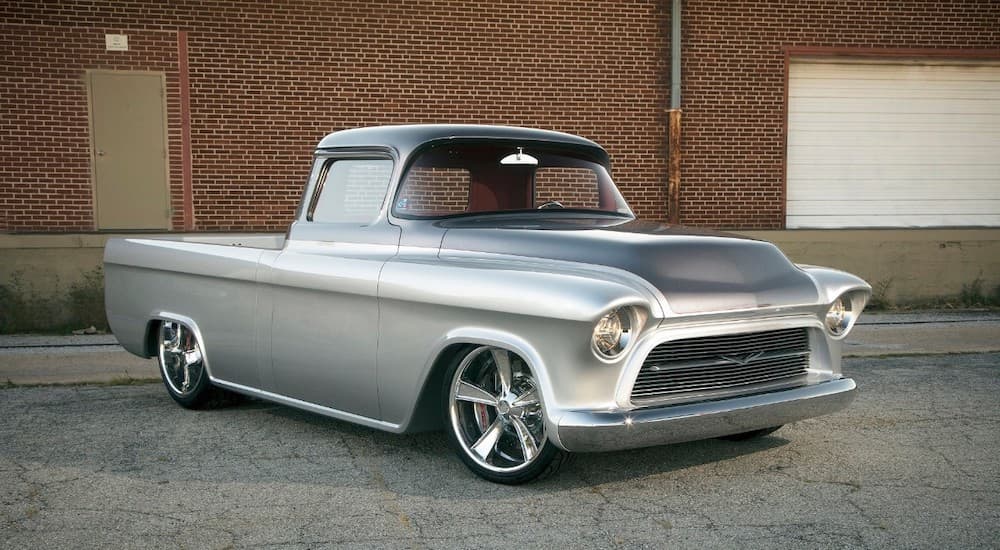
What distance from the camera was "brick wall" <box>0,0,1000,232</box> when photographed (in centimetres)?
1170

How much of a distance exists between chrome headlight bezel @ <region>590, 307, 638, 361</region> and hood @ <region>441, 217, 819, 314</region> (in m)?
0.20

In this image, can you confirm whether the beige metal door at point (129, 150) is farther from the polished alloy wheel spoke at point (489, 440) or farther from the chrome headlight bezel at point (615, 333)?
the chrome headlight bezel at point (615, 333)

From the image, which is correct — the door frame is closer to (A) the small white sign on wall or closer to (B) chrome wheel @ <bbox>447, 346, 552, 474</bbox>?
(A) the small white sign on wall

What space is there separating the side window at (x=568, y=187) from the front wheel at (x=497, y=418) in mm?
1261

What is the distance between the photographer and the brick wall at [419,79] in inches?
461

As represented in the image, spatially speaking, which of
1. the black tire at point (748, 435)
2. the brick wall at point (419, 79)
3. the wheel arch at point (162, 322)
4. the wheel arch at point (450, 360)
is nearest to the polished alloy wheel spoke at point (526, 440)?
the wheel arch at point (450, 360)

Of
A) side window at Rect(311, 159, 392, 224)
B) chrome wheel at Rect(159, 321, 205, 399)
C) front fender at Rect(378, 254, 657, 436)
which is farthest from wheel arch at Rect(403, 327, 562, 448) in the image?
chrome wheel at Rect(159, 321, 205, 399)

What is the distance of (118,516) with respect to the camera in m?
4.42

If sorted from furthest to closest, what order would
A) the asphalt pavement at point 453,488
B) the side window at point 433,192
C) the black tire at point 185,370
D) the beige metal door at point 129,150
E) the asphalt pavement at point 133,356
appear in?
the beige metal door at point 129,150, the asphalt pavement at point 133,356, the black tire at point 185,370, the side window at point 433,192, the asphalt pavement at point 453,488

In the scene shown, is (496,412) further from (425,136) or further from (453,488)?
(425,136)

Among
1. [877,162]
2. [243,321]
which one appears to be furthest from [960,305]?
[243,321]

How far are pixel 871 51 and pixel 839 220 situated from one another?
7.16ft

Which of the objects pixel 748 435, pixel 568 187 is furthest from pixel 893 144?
pixel 748 435

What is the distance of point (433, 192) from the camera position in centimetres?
564
